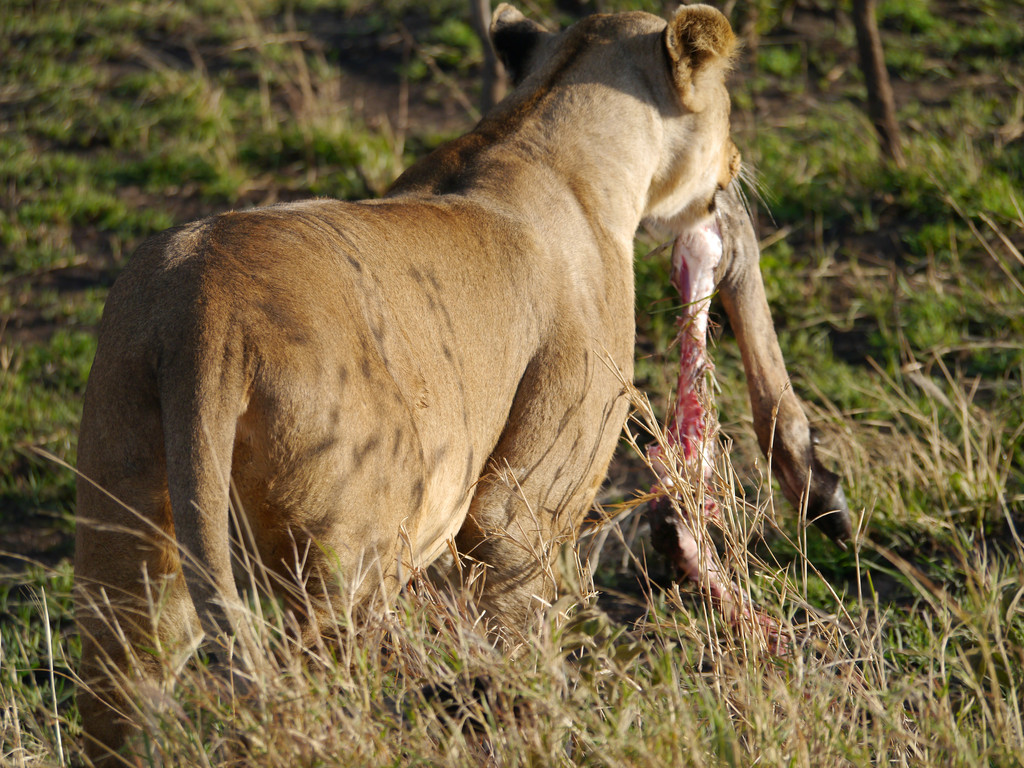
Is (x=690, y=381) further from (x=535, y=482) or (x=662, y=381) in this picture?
(x=662, y=381)

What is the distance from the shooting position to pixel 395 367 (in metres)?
2.15

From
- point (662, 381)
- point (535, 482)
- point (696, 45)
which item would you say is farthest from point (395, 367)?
point (662, 381)

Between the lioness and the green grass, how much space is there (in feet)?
0.64

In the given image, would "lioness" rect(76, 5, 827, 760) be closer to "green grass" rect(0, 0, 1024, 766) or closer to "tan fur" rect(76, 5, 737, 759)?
"tan fur" rect(76, 5, 737, 759)

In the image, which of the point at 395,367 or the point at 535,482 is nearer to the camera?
the point at 395,367

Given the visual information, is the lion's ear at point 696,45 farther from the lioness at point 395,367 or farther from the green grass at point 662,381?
the green grass at point 662,381

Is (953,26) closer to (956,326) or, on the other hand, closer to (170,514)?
(956,326)

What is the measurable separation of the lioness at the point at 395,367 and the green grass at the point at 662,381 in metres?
0.19

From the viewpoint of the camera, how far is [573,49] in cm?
328

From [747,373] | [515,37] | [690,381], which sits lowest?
[747,373]

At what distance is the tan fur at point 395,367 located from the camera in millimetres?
1867

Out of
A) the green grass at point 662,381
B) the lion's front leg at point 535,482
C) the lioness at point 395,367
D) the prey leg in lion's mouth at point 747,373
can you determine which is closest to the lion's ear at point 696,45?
the lioness at point 395,367

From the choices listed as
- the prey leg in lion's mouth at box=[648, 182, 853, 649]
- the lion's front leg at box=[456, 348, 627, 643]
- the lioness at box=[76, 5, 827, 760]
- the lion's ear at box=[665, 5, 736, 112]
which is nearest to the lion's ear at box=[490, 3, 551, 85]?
the lioness at box=[76, 5, 827, 760]

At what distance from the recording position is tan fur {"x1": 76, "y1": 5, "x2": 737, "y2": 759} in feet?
6.13
